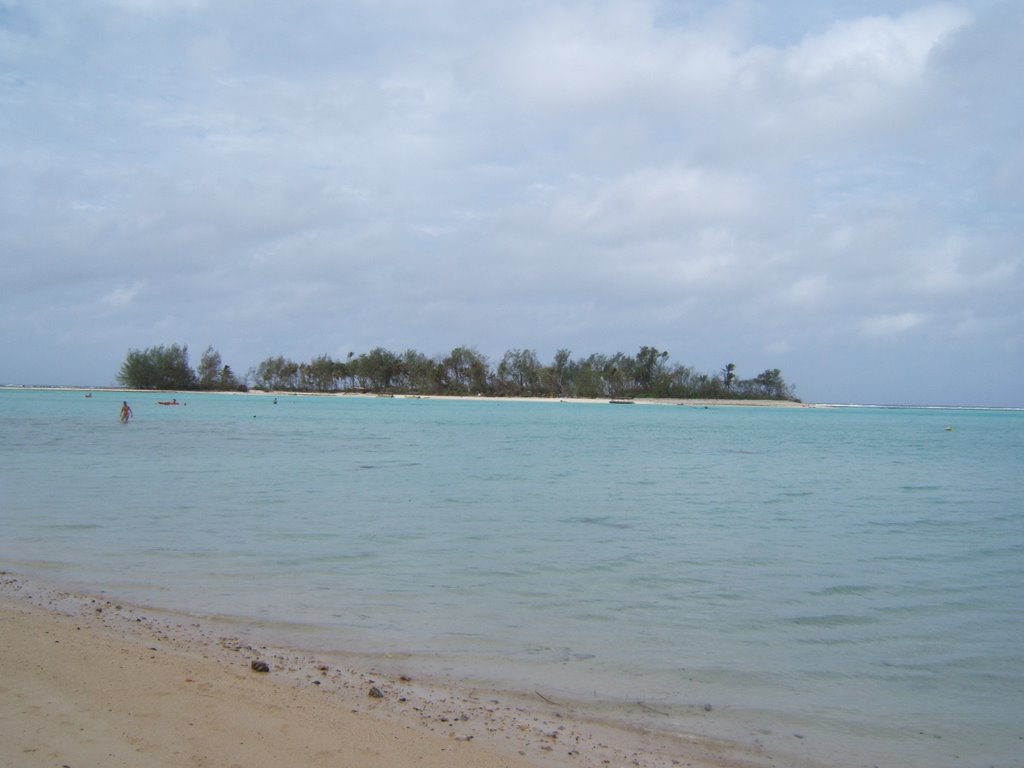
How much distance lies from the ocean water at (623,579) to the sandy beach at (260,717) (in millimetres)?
472

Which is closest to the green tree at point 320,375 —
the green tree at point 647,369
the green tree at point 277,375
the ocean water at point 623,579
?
the green tree at point 277,375

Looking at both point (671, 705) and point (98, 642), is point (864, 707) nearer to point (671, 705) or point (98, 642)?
point (671, 705)

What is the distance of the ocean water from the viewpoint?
561 centimetres

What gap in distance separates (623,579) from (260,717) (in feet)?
17.5

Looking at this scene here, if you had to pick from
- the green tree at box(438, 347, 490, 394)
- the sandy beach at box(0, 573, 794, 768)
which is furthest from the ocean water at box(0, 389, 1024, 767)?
the green tree at box(438, 347, 490, 394)

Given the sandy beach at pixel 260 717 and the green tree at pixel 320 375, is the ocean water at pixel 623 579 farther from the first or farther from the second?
the green tree at pixel 320 375

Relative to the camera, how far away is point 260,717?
4.56m

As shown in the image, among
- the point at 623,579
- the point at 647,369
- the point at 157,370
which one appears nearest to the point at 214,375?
the point at 157,370

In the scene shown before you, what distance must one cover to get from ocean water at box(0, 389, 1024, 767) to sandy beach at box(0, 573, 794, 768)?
0.47 m

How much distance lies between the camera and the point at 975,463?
29891 millimetres

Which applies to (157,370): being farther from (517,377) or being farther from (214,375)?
(517,377)

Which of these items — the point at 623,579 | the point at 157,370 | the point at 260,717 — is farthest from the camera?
the point at 157,370

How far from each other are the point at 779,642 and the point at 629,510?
7.97m

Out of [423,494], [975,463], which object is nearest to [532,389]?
[975,463]
